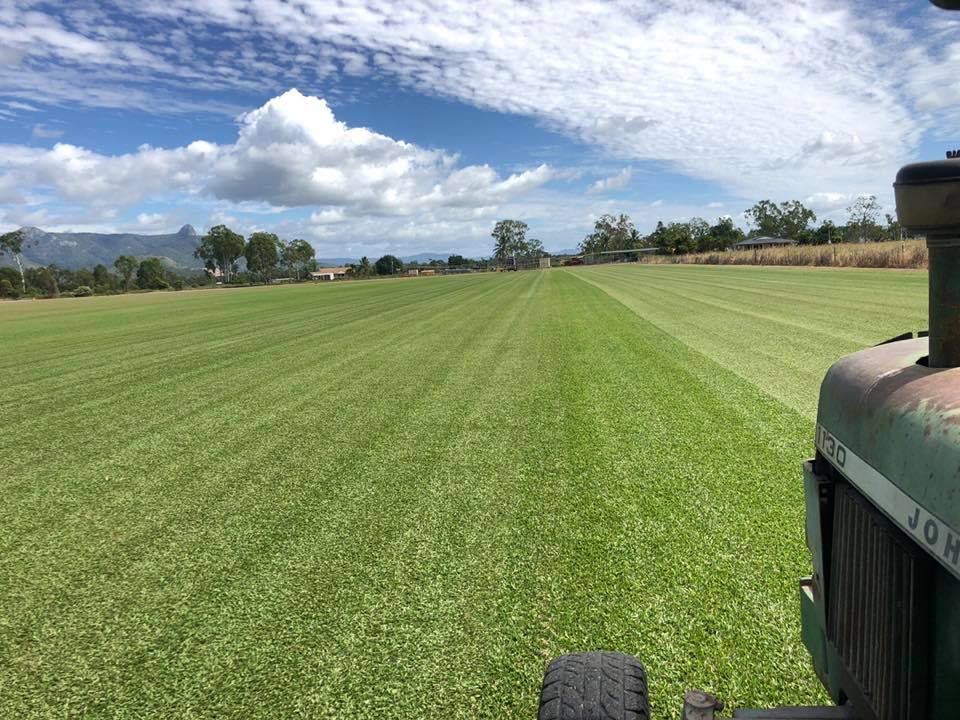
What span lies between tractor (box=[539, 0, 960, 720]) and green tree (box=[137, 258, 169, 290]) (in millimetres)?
108843

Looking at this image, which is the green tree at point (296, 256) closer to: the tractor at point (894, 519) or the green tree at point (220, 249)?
the green tree at point (220, 249)

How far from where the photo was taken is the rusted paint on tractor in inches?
43.1

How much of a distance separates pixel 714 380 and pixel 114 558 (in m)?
6.42

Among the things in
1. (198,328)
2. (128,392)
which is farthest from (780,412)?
(198,328)

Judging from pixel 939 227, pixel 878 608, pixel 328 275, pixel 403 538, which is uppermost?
pixel 328 275

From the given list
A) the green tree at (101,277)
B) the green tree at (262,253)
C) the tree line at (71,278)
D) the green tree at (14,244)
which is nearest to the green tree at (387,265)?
the green tree at (262,253)

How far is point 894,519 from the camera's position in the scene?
127cm

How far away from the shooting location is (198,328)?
18.9m

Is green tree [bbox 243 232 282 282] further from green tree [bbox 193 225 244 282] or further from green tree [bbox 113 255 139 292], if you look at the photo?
green tree [bbox 113 255 139 292]

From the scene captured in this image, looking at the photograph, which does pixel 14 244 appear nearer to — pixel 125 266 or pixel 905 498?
pixel 125 266

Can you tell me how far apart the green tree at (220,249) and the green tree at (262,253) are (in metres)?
2.03

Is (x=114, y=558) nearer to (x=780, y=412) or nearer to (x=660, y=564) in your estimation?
(x=660, y=564)

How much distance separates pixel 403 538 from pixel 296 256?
140 m

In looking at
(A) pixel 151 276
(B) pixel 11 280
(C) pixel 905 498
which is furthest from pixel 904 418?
(A) pixel 151 276
